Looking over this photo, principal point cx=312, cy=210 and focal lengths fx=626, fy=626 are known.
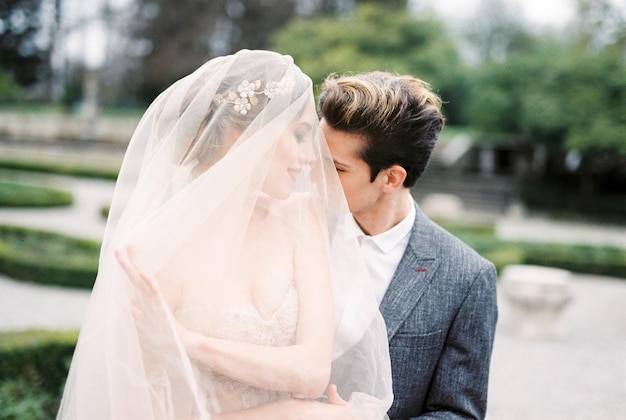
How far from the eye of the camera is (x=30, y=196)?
1274 centimetres

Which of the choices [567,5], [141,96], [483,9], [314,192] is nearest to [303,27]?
[567,5]

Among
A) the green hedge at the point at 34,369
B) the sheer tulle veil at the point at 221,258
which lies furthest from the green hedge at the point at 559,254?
the sheer tulle veil at the point at 221,258

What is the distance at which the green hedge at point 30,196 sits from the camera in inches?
490

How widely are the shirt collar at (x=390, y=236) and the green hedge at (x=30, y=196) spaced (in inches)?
469

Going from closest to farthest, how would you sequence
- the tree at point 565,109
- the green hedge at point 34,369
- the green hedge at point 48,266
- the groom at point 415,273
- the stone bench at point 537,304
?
the groom at point 415,273 < the green hedge at point 34,369 < the stone bench at point 537,304 < the green hedge at point 48,266 < the tree at point 565,109

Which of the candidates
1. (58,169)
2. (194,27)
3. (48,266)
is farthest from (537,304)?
(194,27)

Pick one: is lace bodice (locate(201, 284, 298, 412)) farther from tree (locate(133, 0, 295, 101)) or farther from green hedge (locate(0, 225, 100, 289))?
tree (locate(133, 0, 295, 101))

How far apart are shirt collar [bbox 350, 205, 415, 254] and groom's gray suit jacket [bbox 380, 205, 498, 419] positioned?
0.56ft

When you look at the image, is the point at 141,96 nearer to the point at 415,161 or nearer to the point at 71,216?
the point at 71,216

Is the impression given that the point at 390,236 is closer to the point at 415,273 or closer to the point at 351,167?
the point at 415,273

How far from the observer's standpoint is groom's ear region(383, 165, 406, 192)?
6.87 feet

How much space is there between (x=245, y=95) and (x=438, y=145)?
26669mm

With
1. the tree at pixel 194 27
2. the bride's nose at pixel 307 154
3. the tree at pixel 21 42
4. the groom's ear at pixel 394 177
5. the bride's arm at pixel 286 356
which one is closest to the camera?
the bride's arm at pixel 286 356

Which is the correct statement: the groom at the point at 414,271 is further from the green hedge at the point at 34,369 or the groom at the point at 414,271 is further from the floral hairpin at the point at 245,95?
the green hedge at the point at 34,369
